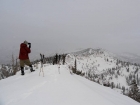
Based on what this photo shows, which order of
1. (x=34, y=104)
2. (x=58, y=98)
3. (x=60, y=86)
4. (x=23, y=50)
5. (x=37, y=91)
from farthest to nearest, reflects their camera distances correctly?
(x=23, y=50)
(x=60, y=86)
(x=37, y=91)
(x=58, y=98)
(x=34, y=104)

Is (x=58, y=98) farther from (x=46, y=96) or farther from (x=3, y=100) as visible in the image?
(x=3, y=100)

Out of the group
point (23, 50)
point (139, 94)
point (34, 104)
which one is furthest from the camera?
point (139, 94)

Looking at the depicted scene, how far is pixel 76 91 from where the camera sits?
652 centimetres

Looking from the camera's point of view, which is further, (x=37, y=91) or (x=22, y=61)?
(x=22, y=61)

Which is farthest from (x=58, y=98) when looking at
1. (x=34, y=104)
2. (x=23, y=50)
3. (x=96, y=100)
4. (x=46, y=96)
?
(x=23, y=50)

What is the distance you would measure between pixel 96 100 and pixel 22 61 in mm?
7217

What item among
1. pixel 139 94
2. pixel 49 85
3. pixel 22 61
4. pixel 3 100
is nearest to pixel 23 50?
pixel 22 61

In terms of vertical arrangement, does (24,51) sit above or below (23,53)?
above

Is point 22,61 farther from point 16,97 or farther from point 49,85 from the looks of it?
point 16,97

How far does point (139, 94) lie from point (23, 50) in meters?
36.1

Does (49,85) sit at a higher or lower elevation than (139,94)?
higher

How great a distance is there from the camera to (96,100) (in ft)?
19.3

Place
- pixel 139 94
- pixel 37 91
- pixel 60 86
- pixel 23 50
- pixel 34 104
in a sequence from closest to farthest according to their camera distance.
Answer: pixel 34 104 < pixel 37 91 < pixel 60 86 < pixel 23 50 < pixel 139 94

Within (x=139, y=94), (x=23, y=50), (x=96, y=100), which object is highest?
(x=23, y=50)
